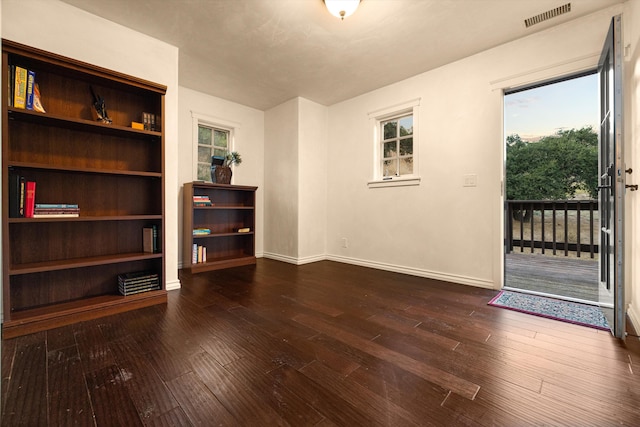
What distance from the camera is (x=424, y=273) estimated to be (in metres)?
3.48

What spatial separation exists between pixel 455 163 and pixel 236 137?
10.9 ft

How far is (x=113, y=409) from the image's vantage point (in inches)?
48.3

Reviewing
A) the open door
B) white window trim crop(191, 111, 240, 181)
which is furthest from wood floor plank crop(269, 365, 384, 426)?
white window trim crop(191, 111, 240, 181)

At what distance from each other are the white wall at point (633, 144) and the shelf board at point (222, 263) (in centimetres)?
404

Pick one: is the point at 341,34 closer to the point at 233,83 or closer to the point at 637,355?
the point at 233,83

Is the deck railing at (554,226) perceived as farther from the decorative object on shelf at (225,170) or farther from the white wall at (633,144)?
the decorative object on shelf at (225,170)

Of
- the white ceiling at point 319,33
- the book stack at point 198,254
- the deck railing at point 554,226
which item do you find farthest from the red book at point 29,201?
the deck railing at point 554,226

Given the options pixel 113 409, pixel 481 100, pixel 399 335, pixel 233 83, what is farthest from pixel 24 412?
pixel 481 100

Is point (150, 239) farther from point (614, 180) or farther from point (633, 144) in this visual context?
point (633, 144)

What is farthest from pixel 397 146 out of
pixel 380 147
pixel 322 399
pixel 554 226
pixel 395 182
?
pixel 322 399

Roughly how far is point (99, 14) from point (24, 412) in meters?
3.04

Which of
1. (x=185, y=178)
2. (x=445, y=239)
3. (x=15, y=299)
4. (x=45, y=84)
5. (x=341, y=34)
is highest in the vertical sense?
(x=341, y=34)

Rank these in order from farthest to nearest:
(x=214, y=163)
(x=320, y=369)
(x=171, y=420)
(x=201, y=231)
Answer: (x=214, y=163) < (x=201, y=231) < (x=320, y=369) < (x=171, y=420)

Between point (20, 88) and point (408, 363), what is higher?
point (20, 88)
